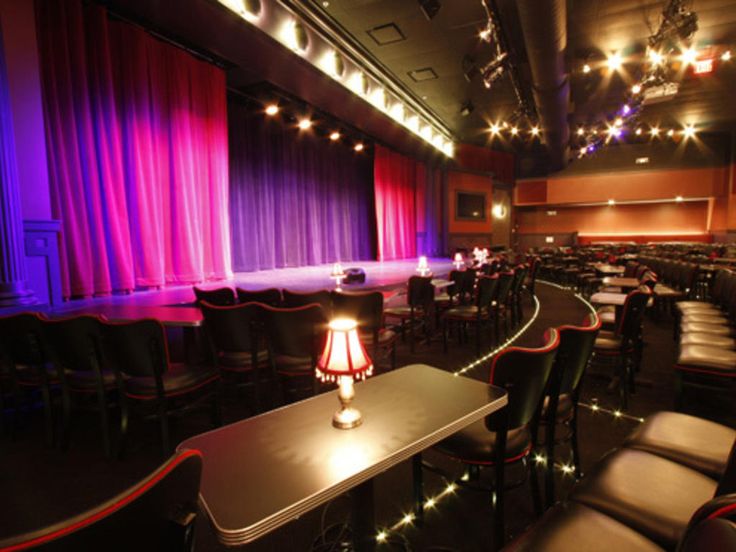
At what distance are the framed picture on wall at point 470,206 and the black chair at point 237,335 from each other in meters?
12.5

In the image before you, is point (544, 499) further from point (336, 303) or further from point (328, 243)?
point (328, 243)

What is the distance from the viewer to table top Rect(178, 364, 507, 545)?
955 mm

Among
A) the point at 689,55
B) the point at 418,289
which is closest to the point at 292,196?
the point at 418,289

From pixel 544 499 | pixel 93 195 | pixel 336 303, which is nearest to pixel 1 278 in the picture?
pixel 93 195

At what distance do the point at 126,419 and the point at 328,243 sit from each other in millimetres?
9062

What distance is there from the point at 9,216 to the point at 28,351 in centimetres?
151

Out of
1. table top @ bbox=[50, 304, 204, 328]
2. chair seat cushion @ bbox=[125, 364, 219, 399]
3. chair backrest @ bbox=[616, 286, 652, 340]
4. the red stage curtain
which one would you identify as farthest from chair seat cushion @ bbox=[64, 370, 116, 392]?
the red stage curtain

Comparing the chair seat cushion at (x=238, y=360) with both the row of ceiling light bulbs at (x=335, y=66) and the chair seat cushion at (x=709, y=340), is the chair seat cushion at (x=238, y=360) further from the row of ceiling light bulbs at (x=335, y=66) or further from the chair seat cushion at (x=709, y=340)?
the row of ceiling light bulbs at (x=335, y=66)

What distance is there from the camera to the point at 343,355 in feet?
4.54

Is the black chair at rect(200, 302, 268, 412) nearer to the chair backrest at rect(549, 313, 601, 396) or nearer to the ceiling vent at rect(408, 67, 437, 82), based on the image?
the chair backrest at rect(549, 313, 601, 396)

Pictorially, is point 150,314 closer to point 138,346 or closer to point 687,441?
point 138,346

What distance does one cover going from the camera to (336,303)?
127 inches

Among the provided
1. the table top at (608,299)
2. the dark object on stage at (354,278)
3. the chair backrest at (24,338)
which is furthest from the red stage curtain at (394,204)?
the chair backrest at (24,338)

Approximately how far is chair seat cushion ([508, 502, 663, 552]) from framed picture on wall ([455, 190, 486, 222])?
1364 cm
